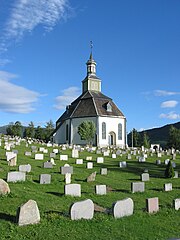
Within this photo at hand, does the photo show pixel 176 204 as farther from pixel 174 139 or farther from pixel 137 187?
pixel 174 139

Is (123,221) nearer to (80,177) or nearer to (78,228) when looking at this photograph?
(78,228)

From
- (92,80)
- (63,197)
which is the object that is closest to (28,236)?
(63,197)

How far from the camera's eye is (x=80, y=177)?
54.4 ft

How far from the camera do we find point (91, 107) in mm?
59875

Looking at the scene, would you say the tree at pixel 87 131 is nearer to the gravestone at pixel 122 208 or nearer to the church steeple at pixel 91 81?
the church steeple at pixel 91 81

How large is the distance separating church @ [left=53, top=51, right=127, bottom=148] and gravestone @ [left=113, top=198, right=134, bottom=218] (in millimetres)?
45389

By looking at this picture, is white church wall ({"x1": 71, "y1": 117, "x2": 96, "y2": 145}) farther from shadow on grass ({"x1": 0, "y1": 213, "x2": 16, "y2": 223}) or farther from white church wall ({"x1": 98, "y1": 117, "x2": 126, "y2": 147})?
shadow on grass ({"x1": 0, "y1": 213, "x2": 16, "y2": 223})

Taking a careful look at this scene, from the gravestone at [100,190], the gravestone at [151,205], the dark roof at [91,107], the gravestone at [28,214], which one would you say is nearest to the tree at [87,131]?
the dark roof at [91,107]

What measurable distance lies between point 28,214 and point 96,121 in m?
49.8

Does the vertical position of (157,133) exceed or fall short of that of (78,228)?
it exceeds it

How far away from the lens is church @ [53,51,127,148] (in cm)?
5788

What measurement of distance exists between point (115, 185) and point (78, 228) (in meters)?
7.45

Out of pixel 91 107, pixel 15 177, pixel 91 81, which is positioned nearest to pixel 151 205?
pixel 15 177

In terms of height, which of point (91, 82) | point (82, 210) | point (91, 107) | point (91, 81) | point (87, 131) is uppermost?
point (91, 81)
